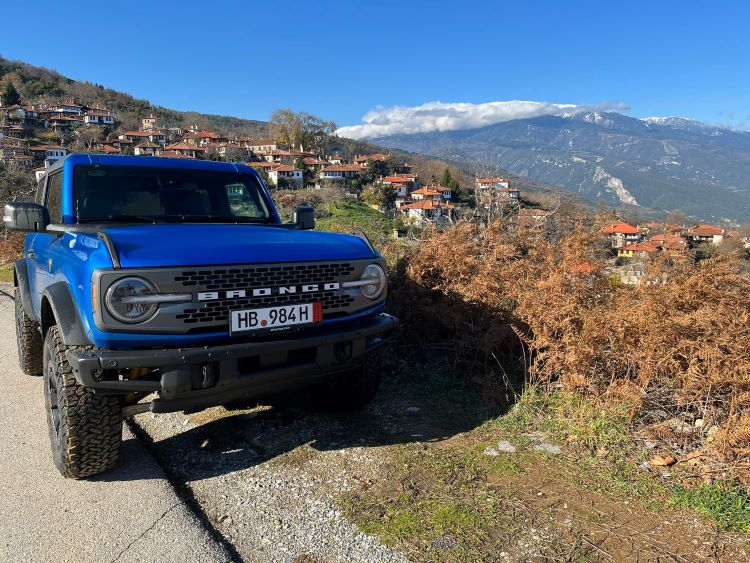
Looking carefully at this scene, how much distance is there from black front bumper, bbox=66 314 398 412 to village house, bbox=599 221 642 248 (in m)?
3.03

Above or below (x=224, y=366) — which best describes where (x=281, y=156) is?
above

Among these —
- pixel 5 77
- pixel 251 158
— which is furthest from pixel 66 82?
pixel 251 158

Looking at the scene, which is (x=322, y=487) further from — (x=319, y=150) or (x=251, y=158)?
(x=319, y=150)

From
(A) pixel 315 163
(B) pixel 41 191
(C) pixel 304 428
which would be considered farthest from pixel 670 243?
(A) pixel 315 163

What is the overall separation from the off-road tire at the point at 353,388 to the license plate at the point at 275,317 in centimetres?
79

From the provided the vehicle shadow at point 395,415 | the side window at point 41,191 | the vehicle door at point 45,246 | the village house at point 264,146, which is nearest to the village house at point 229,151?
the village house at point 264,146

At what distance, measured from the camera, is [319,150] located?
110 metres

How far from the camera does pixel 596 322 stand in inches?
143

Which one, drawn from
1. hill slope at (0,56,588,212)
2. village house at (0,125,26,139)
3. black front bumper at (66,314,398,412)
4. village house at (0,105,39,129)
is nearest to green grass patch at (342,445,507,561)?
black front bumper at (66,314,398,412)

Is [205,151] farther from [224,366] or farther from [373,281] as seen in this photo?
[224,366]

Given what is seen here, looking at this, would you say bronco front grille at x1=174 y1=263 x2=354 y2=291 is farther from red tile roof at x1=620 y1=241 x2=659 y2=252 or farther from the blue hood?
red tile roof at x1=620 y1=241 x2=659 y2=252

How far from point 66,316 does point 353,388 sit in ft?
6.52

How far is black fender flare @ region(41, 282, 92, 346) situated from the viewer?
8.67ft

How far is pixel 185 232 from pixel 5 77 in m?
139
